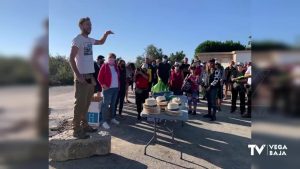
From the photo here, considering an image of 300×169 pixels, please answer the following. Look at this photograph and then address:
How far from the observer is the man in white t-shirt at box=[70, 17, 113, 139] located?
12.2 feet

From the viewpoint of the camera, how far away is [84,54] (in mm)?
3838

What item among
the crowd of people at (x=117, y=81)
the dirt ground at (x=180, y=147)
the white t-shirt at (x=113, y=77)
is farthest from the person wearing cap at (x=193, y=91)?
the white t-shirt at (x=113, y=77)

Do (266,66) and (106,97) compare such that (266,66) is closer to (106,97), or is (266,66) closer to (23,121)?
(23,121)

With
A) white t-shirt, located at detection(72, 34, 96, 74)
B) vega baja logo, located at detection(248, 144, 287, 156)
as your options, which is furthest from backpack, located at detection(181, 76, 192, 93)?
vega baja logo, located at detection(248, 144, 287, 156)

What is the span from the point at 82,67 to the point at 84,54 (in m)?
0.17

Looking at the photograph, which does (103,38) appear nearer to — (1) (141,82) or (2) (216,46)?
(1) (141,82)

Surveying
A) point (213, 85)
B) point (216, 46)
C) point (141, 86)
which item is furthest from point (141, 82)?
point (216, 46)

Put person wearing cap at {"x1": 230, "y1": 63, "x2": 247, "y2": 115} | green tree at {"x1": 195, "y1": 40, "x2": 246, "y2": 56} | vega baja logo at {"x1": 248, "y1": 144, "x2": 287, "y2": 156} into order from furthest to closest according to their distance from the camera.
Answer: green tree at {"x1": 195, "y1": 40, "x2": 246, "y2": 56} → person wearing cap at {"x1": 230, "y1": 63, "x2": 247, "y2": 115} → vega baja logo at {"x1": 248, "y1": 144, "x2": 287, "y2": 156}

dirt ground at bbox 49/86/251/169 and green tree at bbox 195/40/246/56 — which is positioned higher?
green tree at bbox 195/40/246/56

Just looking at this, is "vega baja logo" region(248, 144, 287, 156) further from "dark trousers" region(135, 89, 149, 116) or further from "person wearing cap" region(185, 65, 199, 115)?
"person wearing cap" region(185, 65, 199, 115)

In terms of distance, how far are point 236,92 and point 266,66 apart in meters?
6.69

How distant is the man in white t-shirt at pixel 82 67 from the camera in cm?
373

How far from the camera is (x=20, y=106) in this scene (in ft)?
3.84

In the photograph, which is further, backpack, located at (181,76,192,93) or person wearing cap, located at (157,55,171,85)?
person wearing cap, located at (157,55,171,85)
